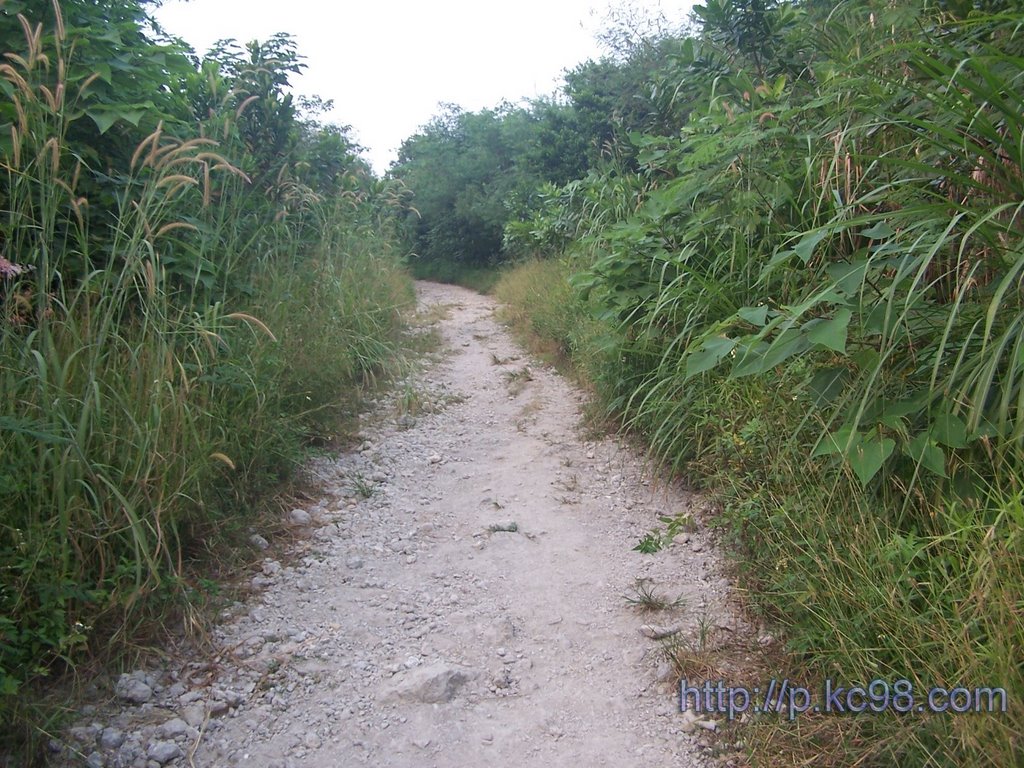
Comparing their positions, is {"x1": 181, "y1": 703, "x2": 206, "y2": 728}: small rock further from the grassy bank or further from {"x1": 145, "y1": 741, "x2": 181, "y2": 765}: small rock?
the grassy bank

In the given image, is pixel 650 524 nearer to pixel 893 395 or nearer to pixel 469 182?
pixel 893 395

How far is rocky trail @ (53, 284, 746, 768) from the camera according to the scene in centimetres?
241

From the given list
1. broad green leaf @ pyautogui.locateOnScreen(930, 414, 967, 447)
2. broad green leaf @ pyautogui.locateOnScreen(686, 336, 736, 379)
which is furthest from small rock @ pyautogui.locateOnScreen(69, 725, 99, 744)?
broad green leaf @ pyautogui.locateOnScreen(930, 414, 967, 447)

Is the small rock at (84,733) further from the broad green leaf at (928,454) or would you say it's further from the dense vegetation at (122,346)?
the broad green leaf at (928,454)

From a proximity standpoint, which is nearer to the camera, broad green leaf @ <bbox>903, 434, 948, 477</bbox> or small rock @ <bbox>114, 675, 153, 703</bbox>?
broad green leaf @ <bbox>903, 434, 948, 477</bbox>

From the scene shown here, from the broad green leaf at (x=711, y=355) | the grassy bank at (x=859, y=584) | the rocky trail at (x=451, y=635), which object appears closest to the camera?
the grassy bank at (x=859, y=584)

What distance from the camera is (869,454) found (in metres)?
2.39

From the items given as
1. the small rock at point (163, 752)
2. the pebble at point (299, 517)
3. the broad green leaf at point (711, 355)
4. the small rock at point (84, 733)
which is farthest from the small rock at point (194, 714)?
the broad green leaf at point (711, 355)

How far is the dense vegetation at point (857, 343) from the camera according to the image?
208 centimetres

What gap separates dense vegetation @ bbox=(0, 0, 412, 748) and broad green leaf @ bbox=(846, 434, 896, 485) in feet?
8.14

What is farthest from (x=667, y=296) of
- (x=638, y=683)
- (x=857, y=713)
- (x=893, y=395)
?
(x=857, y=713)

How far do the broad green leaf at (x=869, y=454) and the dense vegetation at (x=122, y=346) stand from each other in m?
2.48

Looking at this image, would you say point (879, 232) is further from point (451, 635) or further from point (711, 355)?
point (451, 635)

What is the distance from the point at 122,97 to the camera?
12.3ft
